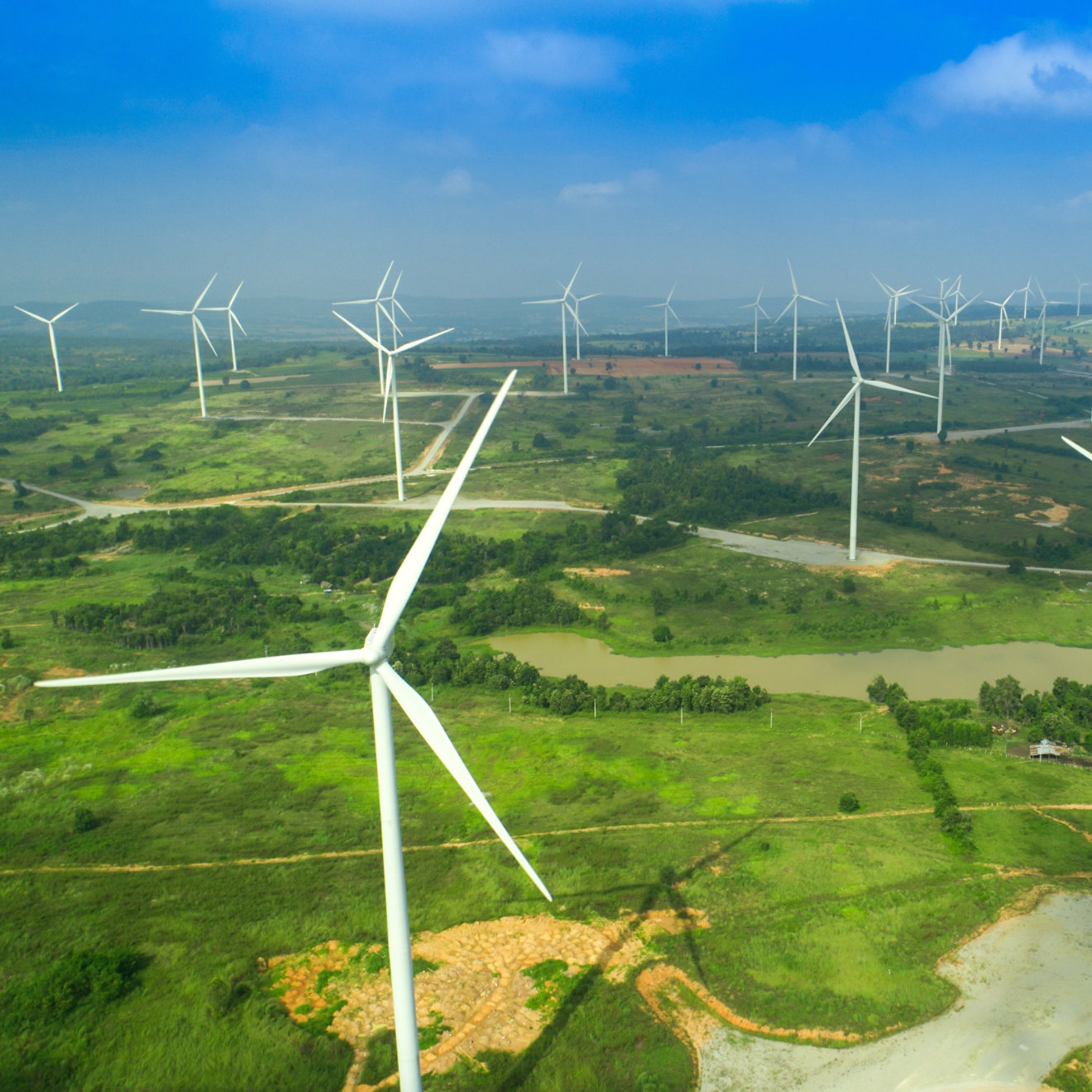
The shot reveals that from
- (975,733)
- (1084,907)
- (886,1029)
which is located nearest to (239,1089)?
(886,1029)

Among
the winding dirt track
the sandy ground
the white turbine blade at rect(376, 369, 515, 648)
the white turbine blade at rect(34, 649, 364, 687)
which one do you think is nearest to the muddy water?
the winding dirt track

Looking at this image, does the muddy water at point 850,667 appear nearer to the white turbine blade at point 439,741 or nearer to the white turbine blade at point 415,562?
the white turbine blade at point 415,562

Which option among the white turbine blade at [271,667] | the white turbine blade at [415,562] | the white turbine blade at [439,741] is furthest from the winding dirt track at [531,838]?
the white turbine blade at [271,667]

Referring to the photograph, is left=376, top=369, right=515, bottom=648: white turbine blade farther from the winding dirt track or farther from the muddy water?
the muddy water

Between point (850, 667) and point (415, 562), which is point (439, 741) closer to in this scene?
point (415, 562)

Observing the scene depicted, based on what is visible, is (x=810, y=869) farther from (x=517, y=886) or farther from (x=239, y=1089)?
(x=239, y=1089)

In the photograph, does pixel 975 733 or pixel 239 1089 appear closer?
pixel 239 1089
